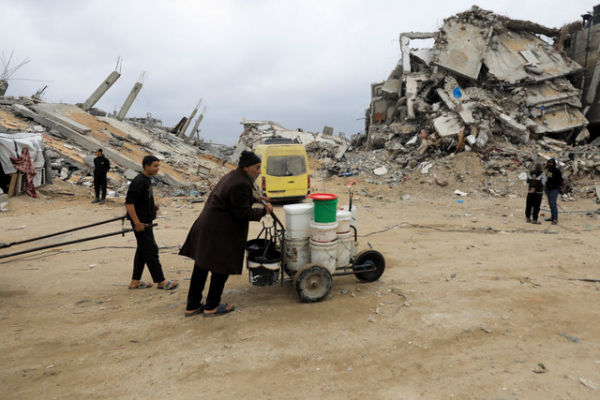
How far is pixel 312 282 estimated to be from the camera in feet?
12.8

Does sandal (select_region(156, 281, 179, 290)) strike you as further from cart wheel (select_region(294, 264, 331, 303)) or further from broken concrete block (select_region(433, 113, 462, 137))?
broken concrete block (select_region(433, 113, 462, 137))

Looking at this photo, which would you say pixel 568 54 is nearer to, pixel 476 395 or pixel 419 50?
pixel 419 50

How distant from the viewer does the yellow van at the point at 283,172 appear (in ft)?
36.9

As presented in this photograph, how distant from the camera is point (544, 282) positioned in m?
4.20

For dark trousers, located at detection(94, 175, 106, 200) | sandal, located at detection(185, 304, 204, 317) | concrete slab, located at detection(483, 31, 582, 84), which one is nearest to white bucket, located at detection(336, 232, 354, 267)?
sandal, located at detection(185, 304, 204, 317)

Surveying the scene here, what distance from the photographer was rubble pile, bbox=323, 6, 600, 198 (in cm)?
1429

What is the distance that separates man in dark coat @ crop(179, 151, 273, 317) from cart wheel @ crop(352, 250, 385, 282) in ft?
5.14

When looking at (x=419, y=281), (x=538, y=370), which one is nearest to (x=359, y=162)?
(x=419, y=281)

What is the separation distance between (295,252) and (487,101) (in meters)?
14.5

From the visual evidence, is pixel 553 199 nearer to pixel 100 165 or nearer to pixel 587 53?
pixel 100 165

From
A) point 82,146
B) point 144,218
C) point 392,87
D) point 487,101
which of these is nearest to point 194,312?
point 144,218

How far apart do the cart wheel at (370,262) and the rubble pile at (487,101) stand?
10.8 m

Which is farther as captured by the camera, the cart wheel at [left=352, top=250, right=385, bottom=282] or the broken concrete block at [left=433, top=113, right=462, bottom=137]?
the broken concrete block at [left=433, top=113, right=462, bottom=137]

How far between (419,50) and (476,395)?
1917 cm
